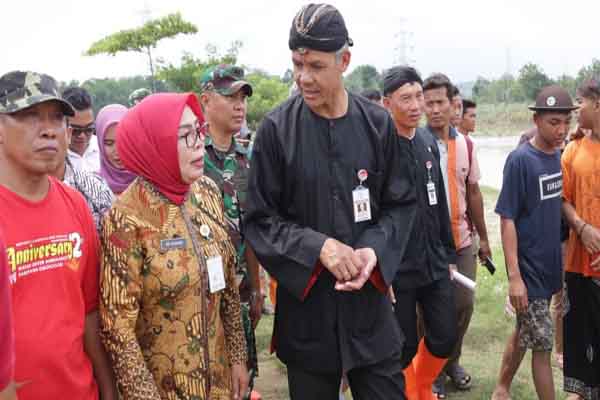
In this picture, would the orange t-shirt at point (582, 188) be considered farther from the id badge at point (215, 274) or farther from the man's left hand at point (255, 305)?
the id badge at point (215, 274)

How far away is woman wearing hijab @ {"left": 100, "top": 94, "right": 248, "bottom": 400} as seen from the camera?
7.44ft

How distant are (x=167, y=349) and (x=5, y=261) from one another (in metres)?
1.00

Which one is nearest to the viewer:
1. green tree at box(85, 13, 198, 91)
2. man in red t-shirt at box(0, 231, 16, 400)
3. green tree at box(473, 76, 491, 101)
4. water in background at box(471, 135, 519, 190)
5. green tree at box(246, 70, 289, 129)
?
man in red t-shirt at box(0, 231, 16, 400)

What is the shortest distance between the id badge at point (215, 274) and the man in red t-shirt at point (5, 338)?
1.02 metres

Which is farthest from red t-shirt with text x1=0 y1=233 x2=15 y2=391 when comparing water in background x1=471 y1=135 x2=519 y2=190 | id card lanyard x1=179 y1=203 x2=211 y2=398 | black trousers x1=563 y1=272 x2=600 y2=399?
water in background x1=471 y1=135 x2=519 y2=190

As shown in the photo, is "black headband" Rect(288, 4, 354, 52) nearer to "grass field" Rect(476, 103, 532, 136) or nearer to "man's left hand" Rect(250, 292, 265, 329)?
"man's left hand" Rect(250, 292, 265, 329)

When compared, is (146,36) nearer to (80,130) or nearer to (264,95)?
(264,95)

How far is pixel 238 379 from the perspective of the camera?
8.99 ft

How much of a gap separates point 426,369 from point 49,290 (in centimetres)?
289

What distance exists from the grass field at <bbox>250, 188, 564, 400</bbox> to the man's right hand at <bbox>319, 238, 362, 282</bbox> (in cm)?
252

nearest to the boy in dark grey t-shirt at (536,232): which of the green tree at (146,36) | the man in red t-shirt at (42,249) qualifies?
the man in red t-shirt at (42,249)

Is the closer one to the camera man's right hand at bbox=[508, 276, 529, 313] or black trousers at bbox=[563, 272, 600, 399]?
man's right hand at bbox=[508, 276, 529, 313]

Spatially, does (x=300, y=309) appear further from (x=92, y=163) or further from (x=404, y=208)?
(x=92, y=163)

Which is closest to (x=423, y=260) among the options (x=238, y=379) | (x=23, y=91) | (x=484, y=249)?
(x=484, y=249)
